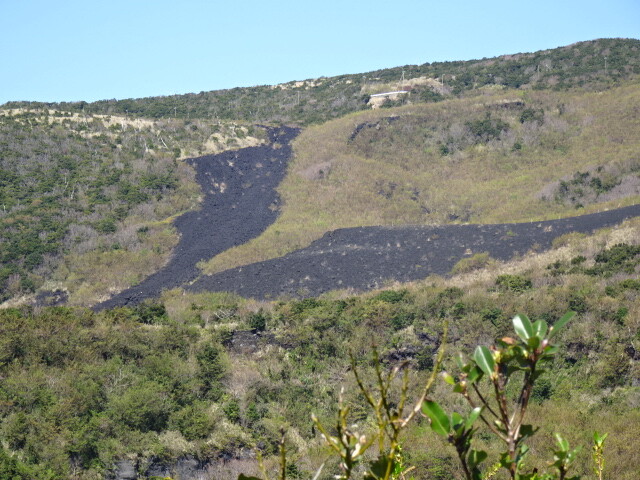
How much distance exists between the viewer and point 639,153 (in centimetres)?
4009

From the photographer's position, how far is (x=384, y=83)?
6738cm

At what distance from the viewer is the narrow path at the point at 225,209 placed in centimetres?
3431

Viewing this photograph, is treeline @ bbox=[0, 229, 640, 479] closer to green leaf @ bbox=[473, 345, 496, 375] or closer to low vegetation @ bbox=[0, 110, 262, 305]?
green leaf @ bbox=[473, 345, 496, 375]

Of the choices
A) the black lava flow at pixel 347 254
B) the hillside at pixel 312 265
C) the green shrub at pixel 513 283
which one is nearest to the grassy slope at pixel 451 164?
the hillside at pixel 312 265

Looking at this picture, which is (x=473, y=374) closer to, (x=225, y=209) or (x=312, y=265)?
(x=312, y=265)

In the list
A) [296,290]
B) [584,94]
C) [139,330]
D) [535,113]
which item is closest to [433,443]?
[139,330]

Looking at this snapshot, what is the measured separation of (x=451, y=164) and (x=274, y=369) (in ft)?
98.9

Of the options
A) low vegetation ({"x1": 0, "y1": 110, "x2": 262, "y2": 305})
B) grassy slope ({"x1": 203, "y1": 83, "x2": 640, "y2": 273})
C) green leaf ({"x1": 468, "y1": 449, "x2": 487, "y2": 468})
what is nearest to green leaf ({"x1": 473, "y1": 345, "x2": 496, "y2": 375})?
green leaf ({"x1": 468, "y1": 449, "x2": 487, "y2": 468})

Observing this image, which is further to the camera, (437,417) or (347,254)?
(347,254)

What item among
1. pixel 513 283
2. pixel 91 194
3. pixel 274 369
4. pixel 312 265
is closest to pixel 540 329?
pixel 274 369

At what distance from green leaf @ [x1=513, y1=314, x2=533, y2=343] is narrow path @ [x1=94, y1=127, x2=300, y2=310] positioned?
3012 centimetres

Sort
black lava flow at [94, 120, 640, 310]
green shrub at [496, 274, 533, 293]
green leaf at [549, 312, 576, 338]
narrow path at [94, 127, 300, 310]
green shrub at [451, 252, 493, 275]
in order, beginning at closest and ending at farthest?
green leaf at [549, 312, 576, 338] → green shrub at [496, 274, 533, 293] → green shrub at [451, 252, 493, 275] → black lava flow at [94, 120, 640, 310] → narrow path at [94, 127, 300, 310]

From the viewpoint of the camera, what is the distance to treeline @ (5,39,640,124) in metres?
58.7

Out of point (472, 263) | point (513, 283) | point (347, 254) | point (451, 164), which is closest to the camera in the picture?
point (513, 283)
